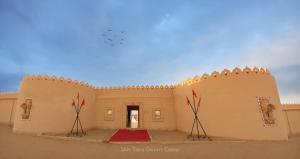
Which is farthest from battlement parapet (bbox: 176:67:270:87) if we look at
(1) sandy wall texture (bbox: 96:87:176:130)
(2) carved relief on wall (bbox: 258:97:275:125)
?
(1) sandy wall texture (bbox: 96:87:176:130)

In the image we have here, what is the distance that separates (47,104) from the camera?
419 inches

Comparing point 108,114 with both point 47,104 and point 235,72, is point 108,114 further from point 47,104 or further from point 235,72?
point 235,72


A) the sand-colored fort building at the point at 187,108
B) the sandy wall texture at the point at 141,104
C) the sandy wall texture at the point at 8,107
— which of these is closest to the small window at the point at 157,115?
the sand-colored fort building at the point at 187,108

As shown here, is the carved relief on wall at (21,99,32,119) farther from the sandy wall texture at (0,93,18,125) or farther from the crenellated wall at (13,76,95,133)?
the sandy wall texture at (0,93,18,125)

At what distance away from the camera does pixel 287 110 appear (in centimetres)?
1260

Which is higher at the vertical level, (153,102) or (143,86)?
(143,86)

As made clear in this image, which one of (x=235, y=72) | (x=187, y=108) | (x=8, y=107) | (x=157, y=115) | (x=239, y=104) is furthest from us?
(x=8, y=107)

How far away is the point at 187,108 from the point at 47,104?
10.3m

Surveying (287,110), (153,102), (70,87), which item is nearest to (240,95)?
(287,110)

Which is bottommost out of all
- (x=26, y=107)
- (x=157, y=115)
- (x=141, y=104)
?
(x=157, y=115)

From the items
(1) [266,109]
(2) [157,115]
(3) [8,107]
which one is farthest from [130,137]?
(3) [8,107]

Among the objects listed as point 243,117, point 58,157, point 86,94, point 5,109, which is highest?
point 86,94

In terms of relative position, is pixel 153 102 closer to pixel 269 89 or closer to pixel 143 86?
pixel 143 86

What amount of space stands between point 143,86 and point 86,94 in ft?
18.0
